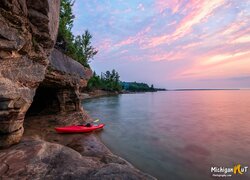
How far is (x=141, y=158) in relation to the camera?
9461mm

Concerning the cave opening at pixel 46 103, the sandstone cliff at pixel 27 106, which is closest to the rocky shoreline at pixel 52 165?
the sandstone cliff at pixel 27 106

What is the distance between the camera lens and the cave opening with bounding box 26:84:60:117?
1420cm

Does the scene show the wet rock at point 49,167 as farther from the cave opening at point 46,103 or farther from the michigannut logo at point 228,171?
the cave opening at point 46,103

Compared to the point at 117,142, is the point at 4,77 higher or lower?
higher

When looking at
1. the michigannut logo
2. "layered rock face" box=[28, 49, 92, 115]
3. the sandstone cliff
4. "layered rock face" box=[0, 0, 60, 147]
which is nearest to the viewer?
the sandstone cliff

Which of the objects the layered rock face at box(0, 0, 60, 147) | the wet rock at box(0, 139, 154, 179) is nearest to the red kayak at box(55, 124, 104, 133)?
the layered rock face at box(0, 0, 60, 147)

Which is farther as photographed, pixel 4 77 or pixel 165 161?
pixel 165 161

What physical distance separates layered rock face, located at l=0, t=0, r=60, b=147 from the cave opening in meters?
7.61

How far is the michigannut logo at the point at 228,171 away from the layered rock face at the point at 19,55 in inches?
364

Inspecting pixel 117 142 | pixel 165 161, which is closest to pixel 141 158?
pixel 165 161

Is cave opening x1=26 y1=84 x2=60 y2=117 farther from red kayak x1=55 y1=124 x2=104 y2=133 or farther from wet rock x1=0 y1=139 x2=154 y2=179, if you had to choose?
wet rock x1=0 y1=139 x2=154 y2=179

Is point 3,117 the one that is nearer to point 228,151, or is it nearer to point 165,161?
point 165,161

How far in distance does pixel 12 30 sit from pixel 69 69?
8095mm

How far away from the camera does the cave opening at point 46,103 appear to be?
14.2 metres
